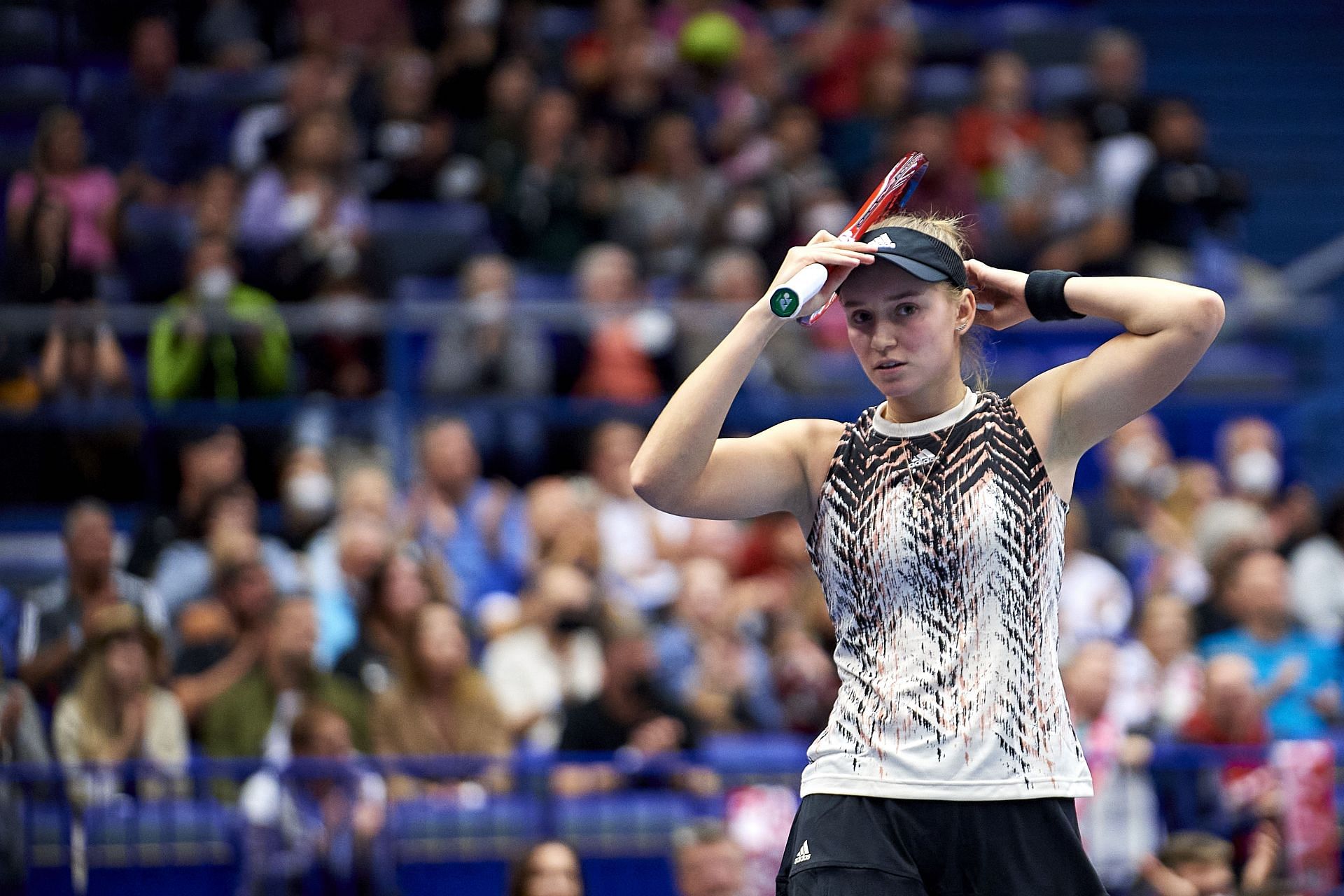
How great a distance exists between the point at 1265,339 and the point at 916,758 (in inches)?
339

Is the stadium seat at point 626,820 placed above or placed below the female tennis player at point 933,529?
below

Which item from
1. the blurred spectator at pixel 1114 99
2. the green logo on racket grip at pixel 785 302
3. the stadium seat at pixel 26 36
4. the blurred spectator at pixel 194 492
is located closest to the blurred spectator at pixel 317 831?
the blurred spectator at pixel 194 492

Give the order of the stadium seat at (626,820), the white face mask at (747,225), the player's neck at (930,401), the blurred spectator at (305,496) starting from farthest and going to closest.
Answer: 1. the white face mask at (747,225)
2. the blurred spectator at (305,496)
3. the stadium seat at (626,820)
4. the player's neck at (930,401)

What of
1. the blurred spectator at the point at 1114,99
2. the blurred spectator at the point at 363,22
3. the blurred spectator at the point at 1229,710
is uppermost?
the blurred spectator at the point at 363,22

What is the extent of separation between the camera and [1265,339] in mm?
11008

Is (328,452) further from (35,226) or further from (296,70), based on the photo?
(296,70)

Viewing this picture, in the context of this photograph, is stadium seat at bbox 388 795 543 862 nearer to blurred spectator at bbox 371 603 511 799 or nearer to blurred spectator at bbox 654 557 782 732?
blurred spectator at bbox 371 603 511 799

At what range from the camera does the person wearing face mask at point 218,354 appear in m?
9.30

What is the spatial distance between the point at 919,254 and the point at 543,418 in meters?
6.42

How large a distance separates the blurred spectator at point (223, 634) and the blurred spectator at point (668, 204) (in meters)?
3.93

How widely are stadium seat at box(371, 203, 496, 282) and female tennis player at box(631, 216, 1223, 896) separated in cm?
773

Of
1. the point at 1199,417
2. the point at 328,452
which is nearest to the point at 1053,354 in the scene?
the point at 1199,417

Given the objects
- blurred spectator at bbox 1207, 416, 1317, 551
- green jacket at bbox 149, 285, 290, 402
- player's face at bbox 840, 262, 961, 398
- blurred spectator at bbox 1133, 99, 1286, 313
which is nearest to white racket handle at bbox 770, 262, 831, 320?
player's face at bbox 840, 262, 961, 398

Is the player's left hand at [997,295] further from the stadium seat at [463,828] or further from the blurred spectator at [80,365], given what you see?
the blurred spectator at [80,365]
